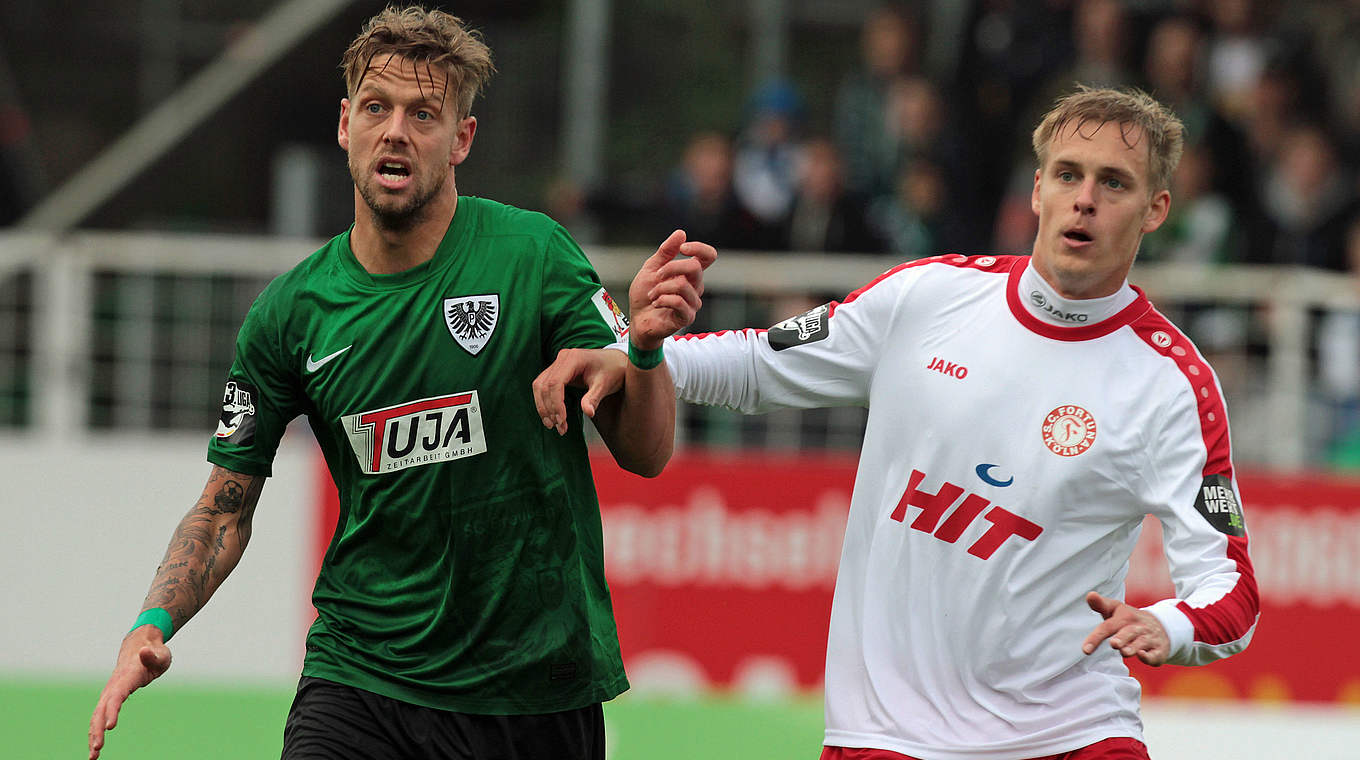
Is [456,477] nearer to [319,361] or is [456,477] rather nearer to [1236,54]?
[319,361]

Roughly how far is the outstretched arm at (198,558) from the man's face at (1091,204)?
2.06 m

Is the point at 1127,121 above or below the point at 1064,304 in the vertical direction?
above

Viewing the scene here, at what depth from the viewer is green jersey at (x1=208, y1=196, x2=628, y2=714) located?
14.2ft

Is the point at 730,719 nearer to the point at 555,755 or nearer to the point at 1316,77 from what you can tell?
the point at 555,755

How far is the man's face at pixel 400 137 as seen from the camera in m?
4.33

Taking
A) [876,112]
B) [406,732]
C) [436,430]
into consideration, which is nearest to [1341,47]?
[876,112]

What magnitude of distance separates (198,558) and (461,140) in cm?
119

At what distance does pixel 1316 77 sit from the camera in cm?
1222

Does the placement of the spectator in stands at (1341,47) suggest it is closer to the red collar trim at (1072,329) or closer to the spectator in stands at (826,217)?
the spectator in stands at (826,217)

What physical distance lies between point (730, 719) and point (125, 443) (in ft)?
12.8

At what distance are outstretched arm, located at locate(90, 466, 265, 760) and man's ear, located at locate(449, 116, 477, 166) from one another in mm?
934

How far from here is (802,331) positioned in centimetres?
480

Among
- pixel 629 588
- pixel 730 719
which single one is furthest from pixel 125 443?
pixel 730 719

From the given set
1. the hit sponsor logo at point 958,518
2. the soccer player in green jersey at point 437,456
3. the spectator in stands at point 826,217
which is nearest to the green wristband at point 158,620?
the soccer player in green jersey at point 437,456
